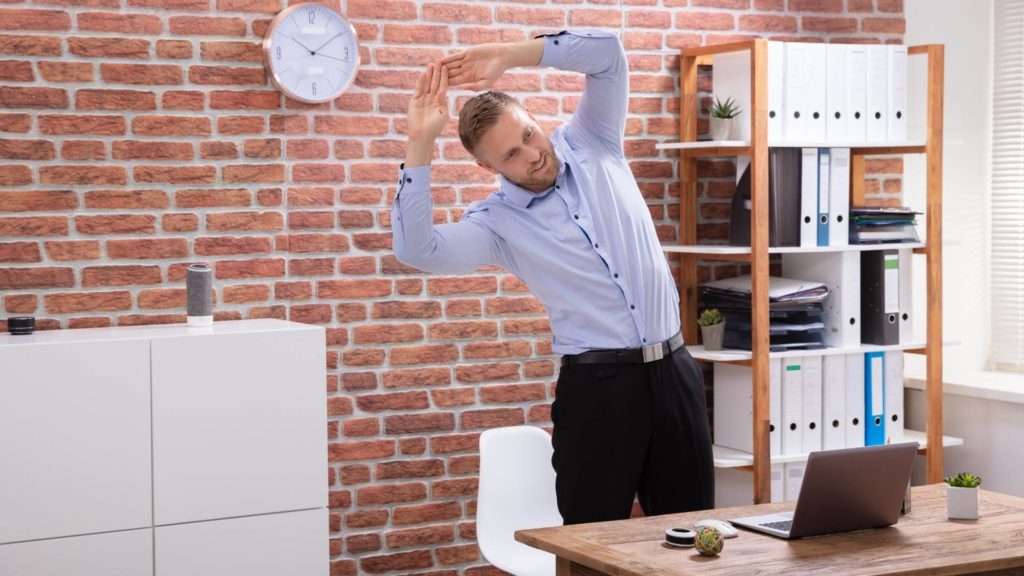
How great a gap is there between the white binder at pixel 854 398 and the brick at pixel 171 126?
97.5 inches

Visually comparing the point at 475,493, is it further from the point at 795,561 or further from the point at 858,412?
the point at 795,561

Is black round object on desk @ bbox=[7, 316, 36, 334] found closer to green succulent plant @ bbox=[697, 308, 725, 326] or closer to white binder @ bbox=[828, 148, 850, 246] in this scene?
green succulent plant @ bbox=[697, 308, 725, 326]

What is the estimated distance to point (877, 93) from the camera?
4.40 metres

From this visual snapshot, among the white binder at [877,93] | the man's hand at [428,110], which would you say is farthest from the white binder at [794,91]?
the man's hand at [428,110]

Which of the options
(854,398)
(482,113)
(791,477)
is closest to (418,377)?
Answer: (482,113)

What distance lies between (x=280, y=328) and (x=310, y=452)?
386 mm

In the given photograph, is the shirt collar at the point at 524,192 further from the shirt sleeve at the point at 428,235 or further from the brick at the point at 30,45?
the brick at the point at 30,45

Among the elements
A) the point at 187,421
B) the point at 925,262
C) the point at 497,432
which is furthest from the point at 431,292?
the point at 925,262

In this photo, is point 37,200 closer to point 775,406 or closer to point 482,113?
point 482,113

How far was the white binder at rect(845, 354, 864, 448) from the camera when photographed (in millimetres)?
4434

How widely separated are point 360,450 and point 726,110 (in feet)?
5.92

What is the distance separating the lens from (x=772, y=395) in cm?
430

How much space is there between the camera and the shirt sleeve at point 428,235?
9.83 ft

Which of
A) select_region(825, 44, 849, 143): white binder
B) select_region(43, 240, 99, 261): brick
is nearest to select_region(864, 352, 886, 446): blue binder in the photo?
select_region(825, 44, 849, 143): white binder
